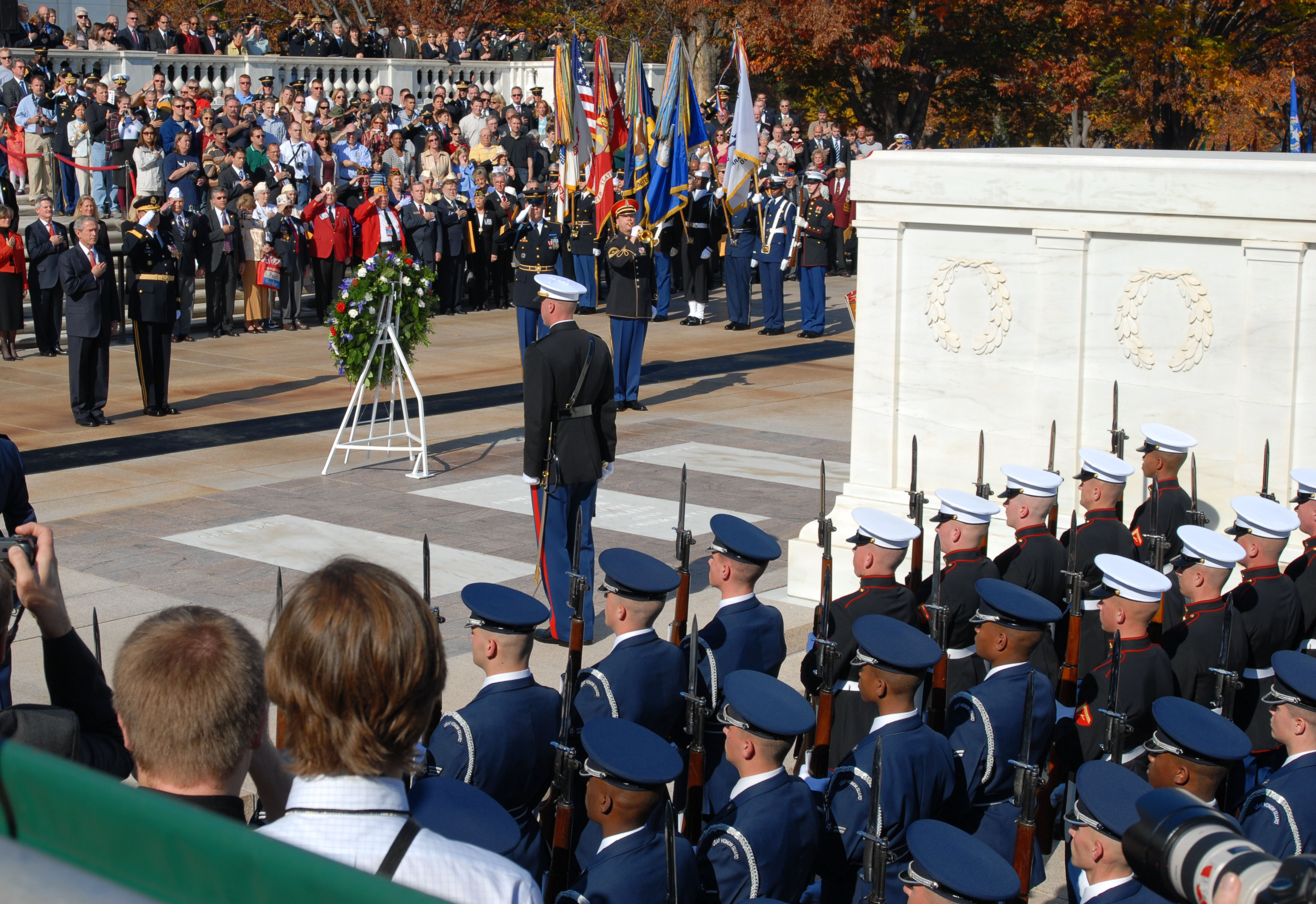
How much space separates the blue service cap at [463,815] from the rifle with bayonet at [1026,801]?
1.58 m

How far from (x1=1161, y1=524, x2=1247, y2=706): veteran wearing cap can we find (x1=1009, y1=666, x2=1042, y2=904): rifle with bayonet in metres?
1.28

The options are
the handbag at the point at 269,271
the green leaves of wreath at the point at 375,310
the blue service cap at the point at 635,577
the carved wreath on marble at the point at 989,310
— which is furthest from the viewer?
the handbag at the point at 269,271

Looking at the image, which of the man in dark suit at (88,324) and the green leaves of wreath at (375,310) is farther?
the man in dark suit at (88,324)

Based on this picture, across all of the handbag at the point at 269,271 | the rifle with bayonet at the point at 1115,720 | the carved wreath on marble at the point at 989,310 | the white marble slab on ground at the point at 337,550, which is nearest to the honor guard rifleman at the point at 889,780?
the rifle with bayonet at the point at 1115,720

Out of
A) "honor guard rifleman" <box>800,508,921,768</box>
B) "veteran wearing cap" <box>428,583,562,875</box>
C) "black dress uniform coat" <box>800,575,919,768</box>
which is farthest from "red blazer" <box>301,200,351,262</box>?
"veteran wearing cap" <box>428,583,562,875</box>

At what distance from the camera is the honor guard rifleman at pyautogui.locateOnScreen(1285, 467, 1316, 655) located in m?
5.51

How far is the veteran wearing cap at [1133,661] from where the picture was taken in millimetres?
4594

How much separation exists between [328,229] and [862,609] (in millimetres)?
14081

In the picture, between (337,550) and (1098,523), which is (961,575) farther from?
(337,550)

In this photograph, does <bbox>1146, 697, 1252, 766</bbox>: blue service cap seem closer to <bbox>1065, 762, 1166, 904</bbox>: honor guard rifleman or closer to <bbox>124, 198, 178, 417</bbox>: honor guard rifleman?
<bbox>1065, 762, 1166, 904</bbox>: honor guard rifleman

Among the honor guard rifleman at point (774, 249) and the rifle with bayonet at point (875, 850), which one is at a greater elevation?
the honor guard rifleman at point (774, 249)

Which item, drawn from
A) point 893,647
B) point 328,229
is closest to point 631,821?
point 893,647

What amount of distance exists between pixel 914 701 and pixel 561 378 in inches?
145

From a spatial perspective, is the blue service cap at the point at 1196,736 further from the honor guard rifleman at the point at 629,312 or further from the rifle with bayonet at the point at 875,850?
the honor guard rifleman at the point at 629,312
